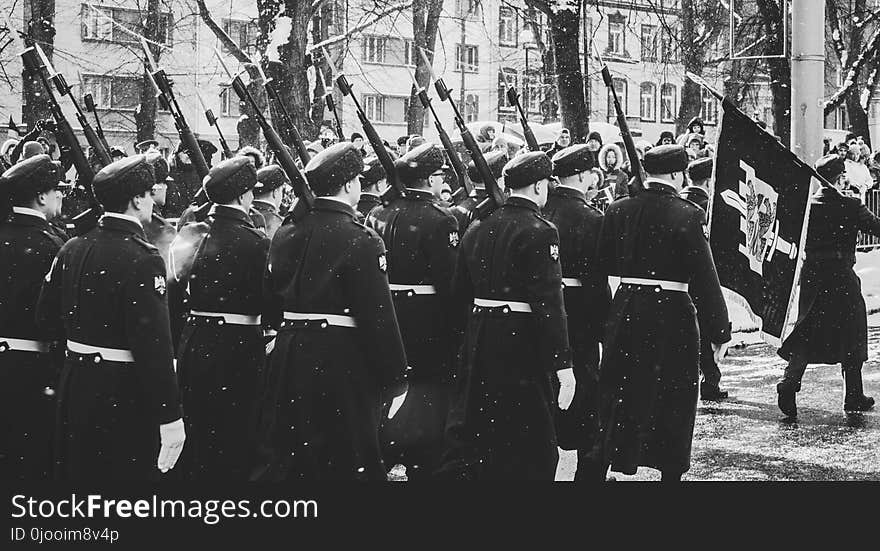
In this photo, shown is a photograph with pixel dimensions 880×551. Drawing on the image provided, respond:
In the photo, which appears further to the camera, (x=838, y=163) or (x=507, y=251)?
(x=838, y=163)

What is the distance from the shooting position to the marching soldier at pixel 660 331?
6.81 metres

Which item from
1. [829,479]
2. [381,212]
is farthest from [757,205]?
[381,212]

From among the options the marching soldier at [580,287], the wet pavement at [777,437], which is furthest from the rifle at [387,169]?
the wet pavement at [777,437]

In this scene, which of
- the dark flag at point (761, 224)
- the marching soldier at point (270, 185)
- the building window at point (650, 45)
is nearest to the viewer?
the marching soldier at point (270, 185)

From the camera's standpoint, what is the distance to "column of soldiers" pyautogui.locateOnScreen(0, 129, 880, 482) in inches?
203

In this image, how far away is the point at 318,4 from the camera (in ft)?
61.7

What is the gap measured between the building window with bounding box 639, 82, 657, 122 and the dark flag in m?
55.4

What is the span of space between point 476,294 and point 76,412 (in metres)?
2.23

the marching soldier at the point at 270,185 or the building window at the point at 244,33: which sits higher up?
the building window at the point at 244,33

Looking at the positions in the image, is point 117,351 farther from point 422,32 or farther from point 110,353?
point 422,32

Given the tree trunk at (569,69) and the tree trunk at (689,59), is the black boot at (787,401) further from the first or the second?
the tree trunk at (689,59)

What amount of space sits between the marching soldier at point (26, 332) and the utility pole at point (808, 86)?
29.6 feet

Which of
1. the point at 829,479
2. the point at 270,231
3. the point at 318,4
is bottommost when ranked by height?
the point at 829,479

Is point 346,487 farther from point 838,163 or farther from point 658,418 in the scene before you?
point 838,163
